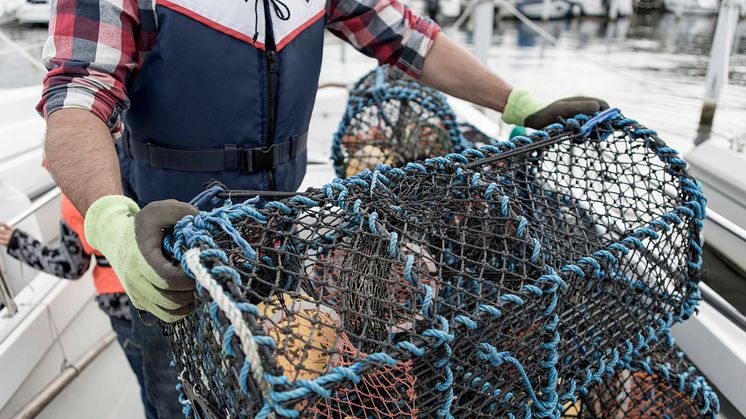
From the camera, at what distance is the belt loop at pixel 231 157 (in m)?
1.35

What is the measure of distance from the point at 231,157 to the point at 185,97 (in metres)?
0.19

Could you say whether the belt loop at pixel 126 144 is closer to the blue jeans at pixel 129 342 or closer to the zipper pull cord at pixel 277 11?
the zipper pull cord at pixel 277 11

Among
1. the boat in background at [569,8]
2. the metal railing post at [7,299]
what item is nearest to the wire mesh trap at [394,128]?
the metal railing post at [7,299]

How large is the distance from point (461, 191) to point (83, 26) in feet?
2.71

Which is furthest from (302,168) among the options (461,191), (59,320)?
(59,320)

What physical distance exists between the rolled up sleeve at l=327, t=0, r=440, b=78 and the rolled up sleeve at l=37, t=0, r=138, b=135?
25.0 inches

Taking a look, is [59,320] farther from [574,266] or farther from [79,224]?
[574,266]

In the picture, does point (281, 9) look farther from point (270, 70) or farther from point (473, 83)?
point (473, 83)

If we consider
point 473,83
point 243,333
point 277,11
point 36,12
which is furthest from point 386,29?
point 36,12

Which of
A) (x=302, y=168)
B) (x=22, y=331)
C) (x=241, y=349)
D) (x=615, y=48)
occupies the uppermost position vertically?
(x=241, y=349)

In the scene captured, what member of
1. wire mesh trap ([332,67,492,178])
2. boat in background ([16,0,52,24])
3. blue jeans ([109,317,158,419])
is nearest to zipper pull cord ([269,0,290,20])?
wire mesh trap ([332,67,492,178])

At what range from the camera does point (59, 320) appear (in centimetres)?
212

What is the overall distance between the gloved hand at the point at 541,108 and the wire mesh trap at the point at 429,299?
0.07m

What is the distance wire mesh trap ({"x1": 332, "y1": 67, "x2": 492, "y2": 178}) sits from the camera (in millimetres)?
1983
